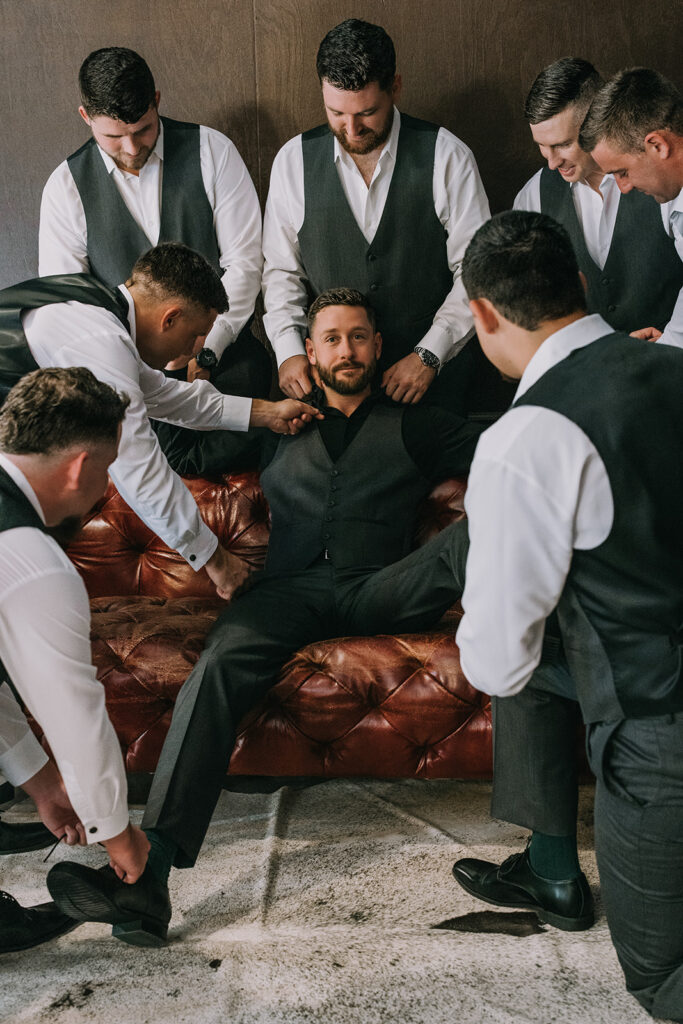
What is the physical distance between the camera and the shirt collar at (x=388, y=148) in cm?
295

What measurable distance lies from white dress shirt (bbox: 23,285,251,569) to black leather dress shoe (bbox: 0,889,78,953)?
807mm

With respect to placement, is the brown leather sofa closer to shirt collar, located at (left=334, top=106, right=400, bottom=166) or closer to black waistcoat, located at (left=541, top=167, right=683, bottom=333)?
black waistcoat, located at (left=541, top=167, right=683, bottom=333)

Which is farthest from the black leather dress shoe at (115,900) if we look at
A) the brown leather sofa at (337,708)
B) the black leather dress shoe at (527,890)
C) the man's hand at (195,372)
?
the man's hand at (195,372)

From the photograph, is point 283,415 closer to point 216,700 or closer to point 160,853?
point 216,700

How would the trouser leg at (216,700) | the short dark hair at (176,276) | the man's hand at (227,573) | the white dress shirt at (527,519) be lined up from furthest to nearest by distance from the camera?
the man's hand at (227,573), the short dark hair at (176,276), the trouser leg at (216,700), the white dress shirt at (527,519)

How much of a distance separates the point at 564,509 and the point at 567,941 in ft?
2.84

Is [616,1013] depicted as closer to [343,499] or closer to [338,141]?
[343,499]

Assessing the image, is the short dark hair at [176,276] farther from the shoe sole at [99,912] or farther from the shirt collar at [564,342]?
the shoe sole at [99,912]

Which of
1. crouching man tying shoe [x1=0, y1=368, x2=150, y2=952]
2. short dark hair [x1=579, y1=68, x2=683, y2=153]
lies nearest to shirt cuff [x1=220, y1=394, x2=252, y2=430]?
crouching man tying shoe [x1=0, y1=368, x2=150, y2=952]

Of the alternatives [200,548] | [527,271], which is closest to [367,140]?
[200,548]

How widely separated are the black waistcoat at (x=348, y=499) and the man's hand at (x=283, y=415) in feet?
0.12

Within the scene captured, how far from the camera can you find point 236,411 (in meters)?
2.67

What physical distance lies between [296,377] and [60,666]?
4.76ft

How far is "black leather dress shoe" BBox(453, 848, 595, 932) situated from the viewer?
1.81m
